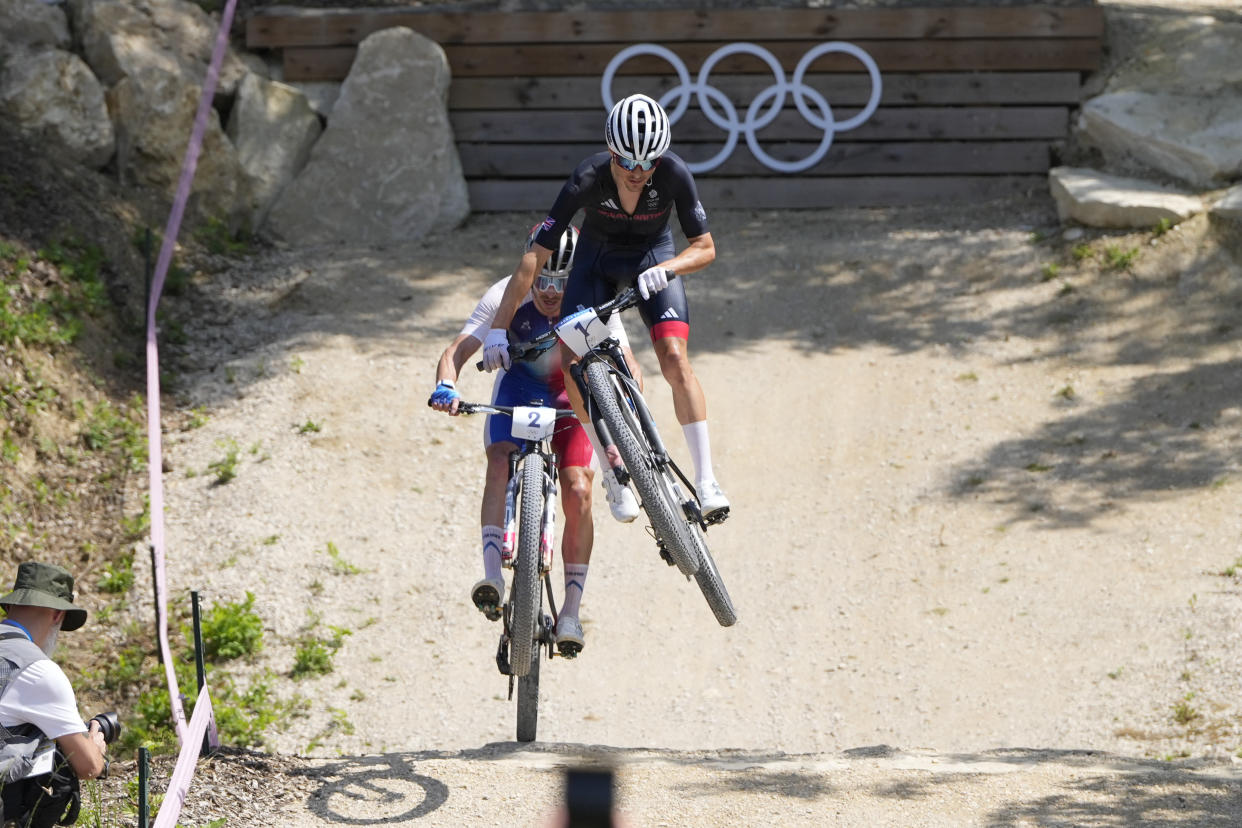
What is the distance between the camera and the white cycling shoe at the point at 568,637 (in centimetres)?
659

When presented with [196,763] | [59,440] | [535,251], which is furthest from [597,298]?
[59,440]

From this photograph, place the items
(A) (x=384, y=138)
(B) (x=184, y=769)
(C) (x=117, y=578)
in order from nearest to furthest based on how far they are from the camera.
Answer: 1. (B) (x=184, y=769)
2. (C) (x=117, y=578)
3. (A) (x=384, y=138)

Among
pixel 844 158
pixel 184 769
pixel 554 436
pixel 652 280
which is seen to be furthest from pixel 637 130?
pixel 844 158

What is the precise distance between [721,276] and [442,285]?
277 cm

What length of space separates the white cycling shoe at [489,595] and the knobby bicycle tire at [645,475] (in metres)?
0.77

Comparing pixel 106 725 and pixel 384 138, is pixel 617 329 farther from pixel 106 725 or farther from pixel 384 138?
pixel 384 138

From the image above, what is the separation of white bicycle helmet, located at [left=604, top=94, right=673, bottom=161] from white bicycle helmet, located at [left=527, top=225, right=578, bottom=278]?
1.92 ft

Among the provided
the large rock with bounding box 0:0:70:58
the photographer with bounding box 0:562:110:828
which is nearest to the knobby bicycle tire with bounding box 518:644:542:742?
the photographer with bounding box 0:562:110:828

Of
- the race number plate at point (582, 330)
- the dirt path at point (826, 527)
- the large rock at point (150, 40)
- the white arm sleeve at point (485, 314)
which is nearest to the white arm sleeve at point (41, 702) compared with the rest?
the dirt path at point (826, 527)

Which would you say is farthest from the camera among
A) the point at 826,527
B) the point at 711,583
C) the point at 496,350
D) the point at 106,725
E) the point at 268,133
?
the point at 268,133

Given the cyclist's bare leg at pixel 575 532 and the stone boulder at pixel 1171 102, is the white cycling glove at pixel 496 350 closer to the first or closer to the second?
the cyclist's bare leg at pixel 575 532

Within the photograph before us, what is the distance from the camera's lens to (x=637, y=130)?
6535mm

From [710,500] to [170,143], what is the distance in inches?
372

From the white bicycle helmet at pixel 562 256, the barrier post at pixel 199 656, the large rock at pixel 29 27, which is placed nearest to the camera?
the barrier post at pixel 199 656
